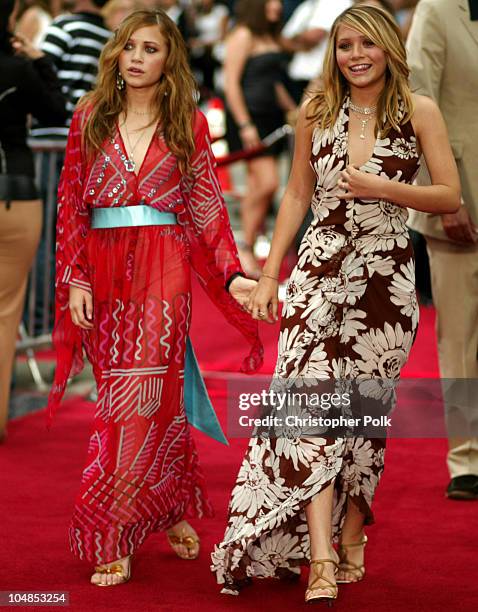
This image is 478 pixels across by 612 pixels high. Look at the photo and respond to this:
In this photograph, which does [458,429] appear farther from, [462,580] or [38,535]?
[38,535]

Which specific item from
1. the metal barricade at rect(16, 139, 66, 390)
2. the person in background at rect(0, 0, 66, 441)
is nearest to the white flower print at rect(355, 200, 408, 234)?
the person in background at rect(0, 0, 66, 441)

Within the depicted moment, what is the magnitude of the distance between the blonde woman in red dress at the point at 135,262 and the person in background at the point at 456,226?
1.16 metres

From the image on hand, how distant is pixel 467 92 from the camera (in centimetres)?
549

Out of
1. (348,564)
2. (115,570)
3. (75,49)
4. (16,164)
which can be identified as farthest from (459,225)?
(75,49)

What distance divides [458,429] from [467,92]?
1.38m

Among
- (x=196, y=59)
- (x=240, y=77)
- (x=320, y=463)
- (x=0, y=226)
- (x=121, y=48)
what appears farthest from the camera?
(x=196, y=59)

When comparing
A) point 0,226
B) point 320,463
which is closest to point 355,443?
point 320,463

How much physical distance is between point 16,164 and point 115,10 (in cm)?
242

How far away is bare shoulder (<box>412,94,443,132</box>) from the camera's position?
440 cm

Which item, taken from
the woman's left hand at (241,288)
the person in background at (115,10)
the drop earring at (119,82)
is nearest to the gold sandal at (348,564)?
the woman's left hand at (241,288)

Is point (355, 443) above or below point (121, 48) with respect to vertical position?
below

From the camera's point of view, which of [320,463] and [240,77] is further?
[240,77]

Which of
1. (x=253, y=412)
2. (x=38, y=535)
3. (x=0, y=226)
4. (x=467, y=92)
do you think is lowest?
(x=38, y=535)

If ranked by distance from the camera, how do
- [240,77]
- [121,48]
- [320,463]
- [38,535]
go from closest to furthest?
1. [320,463]
2. [121,48]
3. [38,535]
4. [240,77]
